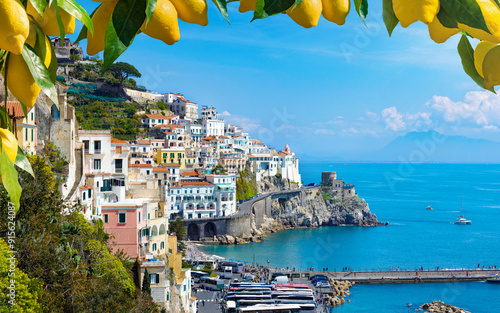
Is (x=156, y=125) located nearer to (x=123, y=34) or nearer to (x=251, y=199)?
(x=251, y=199)

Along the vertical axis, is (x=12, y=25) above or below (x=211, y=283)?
above

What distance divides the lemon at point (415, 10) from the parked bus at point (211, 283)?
70.1ft

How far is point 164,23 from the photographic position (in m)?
0.40

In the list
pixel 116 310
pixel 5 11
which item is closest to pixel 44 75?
pixel 5 11

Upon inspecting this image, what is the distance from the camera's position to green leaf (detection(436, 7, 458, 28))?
43cm

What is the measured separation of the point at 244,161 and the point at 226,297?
20.7 metres

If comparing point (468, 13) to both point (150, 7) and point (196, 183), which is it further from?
point (196, 183)

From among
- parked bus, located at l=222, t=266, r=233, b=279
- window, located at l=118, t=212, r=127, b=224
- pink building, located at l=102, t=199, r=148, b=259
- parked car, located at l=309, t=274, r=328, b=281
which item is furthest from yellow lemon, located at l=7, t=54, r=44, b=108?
parked car, located at l=309, t=274, r=328, b=281

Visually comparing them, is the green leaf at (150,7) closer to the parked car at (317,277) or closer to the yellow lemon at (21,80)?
the yellow lemon at (21,80)

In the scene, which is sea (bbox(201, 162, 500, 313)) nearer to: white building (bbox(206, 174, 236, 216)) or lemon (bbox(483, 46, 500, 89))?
white building (bbox(206, 174, 236, 216))

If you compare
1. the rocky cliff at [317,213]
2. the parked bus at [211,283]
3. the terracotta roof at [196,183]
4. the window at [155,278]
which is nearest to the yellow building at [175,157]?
the terracotta roof at [196,183]

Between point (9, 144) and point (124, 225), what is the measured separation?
11.9 metres

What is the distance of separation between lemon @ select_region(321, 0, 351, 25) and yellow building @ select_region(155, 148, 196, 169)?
3216cm

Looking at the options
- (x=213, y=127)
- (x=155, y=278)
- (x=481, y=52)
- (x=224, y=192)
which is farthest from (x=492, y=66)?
(x=213, y=127)
